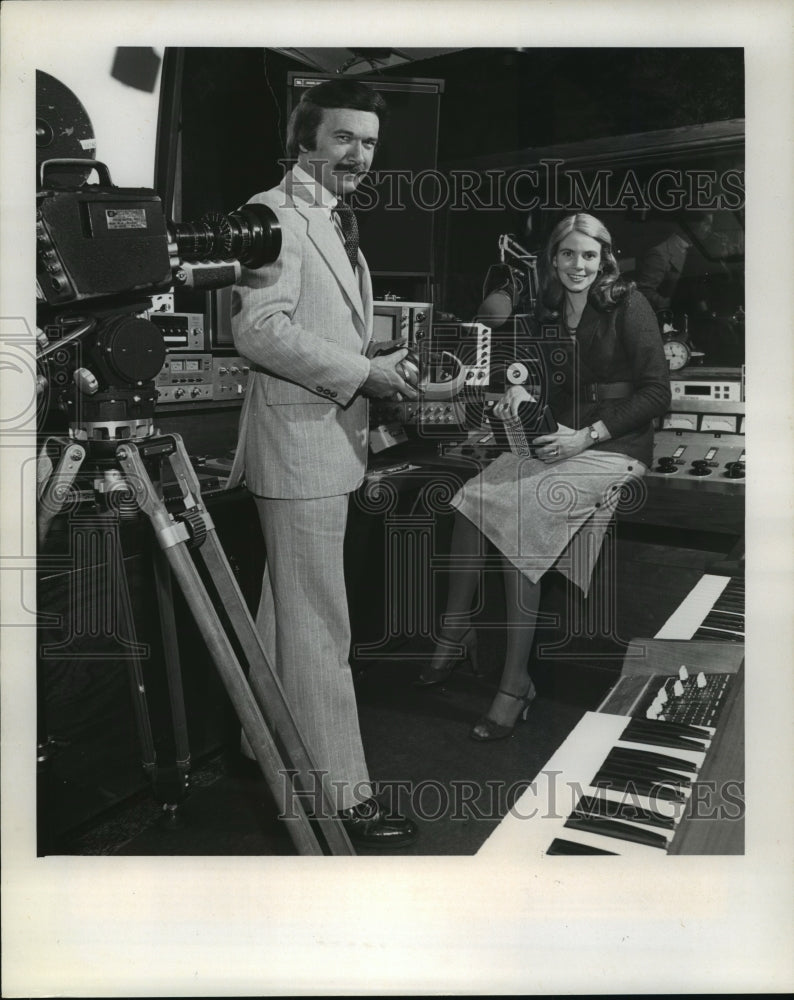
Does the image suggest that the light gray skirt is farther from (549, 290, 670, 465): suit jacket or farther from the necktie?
the necktie

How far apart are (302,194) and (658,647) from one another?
4.17 feet

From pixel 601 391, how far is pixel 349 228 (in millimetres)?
833

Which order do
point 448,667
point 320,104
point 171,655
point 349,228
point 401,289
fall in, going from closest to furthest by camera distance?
point 171,655
point 320,104
point 349,228
point 401,289
point 448,667

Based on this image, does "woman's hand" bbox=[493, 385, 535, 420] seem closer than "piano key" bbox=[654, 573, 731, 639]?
No

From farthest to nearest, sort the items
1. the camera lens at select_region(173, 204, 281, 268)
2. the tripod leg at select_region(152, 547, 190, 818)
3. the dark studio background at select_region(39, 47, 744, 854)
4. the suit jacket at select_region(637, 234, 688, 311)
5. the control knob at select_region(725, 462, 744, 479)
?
the suit jacket at select_region(637, 234, 688, 311) < the control knob at select_region(725, 462, 744, 479) < the dark studio background at select_region(39, 47, 744, 854) < the tripod leg at select_region(152, 547, 190, 818) < the camera lens at select_region(173, 204, 281, 268)

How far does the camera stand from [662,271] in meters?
2.20

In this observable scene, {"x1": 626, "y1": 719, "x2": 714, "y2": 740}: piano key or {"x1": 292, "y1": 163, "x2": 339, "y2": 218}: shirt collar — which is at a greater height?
{"x1": 292, "y1": 163, "x2": 339, "y2": 218}: shirt collar

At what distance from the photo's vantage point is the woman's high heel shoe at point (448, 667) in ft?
7.32

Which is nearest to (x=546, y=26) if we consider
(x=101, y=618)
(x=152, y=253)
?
(x=152, y=253)

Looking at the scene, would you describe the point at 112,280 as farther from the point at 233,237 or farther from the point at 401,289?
the point at 401,289

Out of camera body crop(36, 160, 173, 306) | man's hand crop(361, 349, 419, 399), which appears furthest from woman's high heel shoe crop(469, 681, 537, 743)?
camera body crop(36, 160, 173, 306)

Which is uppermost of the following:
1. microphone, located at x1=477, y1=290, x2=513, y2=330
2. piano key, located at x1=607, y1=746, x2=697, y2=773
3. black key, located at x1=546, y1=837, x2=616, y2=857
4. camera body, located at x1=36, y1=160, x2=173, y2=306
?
microphone, located at x1=477, y1=290, x2=513, y2=330

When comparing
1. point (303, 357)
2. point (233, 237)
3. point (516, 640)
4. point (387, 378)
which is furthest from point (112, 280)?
point (516, 640)

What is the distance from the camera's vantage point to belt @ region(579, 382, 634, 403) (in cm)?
226
